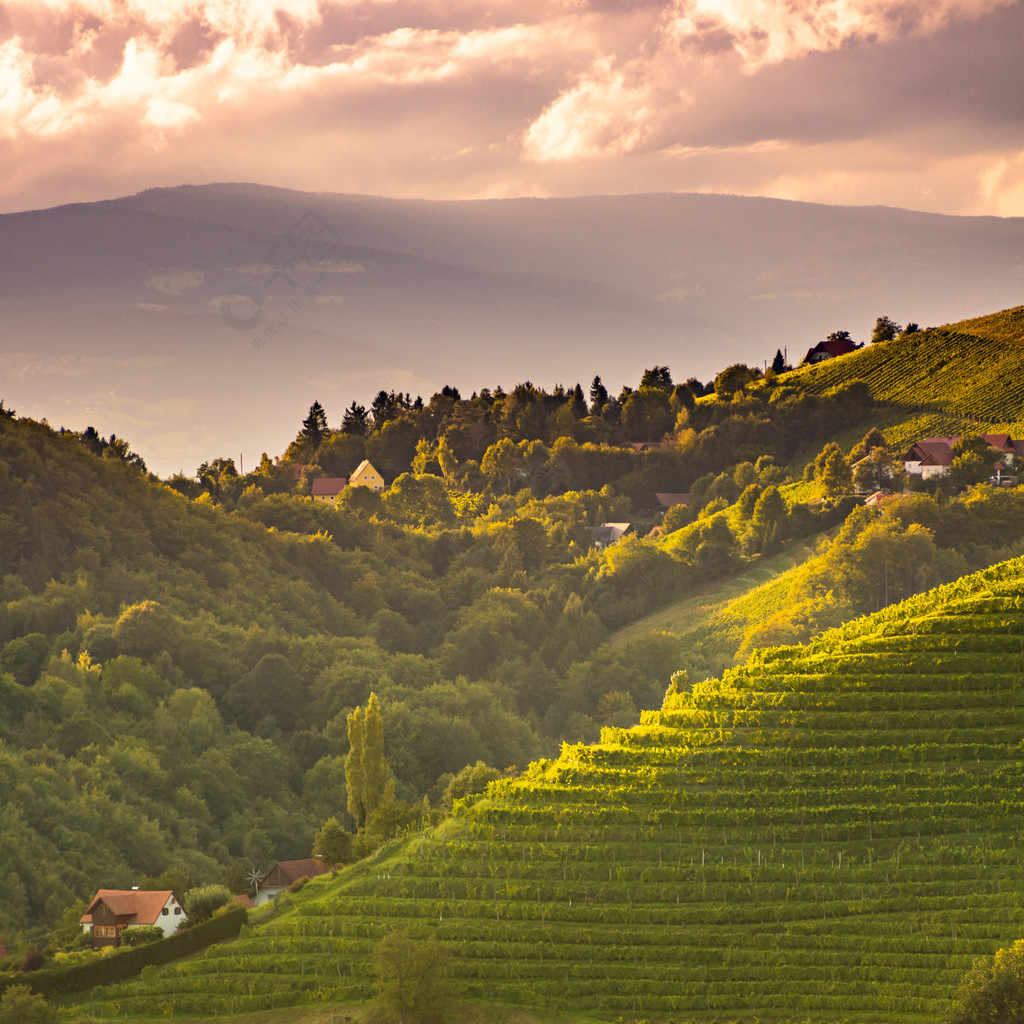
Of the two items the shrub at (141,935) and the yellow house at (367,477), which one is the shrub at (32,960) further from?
the yellow house at (367,477)

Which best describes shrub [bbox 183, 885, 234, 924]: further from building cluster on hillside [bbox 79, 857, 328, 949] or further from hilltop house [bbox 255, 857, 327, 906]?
hilltop house [bbox 255, 857, 327, 906]

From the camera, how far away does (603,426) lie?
141000 millimetres

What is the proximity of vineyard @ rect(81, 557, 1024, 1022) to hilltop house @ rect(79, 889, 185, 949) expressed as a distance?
17.2 feet

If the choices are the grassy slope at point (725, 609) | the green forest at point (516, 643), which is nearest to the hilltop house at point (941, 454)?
the green forest at point (516, 643)

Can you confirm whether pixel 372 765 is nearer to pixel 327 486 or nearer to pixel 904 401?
pixel 327 486

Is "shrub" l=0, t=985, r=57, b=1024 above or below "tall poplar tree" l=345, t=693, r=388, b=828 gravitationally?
below

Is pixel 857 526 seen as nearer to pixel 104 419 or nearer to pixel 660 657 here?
pixel 660 657

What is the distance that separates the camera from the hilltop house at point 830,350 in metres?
156

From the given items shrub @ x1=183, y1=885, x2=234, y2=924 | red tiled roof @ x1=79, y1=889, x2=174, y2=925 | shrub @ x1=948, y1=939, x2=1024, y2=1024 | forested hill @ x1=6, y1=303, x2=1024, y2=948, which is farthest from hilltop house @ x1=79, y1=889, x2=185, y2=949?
shrub @ x1=948, y1=939, x2=1024, y2=1024

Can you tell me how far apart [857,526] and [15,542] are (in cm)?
5835

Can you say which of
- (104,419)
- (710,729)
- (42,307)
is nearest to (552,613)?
(710,729)

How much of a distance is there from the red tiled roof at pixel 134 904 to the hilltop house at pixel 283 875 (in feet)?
18.4

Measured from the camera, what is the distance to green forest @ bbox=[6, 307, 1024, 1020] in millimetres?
45812

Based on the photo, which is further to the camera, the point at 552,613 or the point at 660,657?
the point at 552,613
